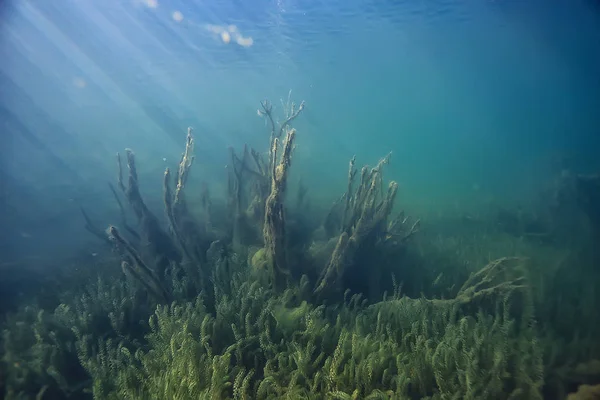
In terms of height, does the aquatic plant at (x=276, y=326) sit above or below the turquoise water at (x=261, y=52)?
below

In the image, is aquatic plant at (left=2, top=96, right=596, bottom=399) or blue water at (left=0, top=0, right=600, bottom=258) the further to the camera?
blue water at (left=0, top=0, right=600, bottom=258)

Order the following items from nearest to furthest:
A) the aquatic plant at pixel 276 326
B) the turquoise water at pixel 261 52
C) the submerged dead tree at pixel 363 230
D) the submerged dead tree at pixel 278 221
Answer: the aquatic plant at pixel 276 326, the submerged dead tree at pixel 278 221, the submerged dead tree at pixel 363 230, the turquoise water at pixel 261 52

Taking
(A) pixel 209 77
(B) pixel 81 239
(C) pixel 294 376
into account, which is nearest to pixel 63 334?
(C) pixel 294 376

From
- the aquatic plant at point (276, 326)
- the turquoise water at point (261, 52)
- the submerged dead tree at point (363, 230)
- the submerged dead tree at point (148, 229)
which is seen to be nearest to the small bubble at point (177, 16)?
the turquoise water at point (261, 52)

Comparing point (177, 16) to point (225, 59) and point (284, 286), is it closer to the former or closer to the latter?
point (225, 59)

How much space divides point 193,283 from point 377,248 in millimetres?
3154

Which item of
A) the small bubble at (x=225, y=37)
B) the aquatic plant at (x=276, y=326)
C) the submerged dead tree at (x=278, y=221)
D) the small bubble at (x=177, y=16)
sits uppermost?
the small bubble at (x=225, y=37)

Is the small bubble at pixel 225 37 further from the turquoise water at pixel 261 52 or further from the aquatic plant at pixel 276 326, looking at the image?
the aquatic plant at pixel 276 326

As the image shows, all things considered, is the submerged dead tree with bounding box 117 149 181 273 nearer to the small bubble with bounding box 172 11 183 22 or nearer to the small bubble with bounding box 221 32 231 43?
the small bubble with bounding box 172 11 183 22

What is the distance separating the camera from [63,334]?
4.77m

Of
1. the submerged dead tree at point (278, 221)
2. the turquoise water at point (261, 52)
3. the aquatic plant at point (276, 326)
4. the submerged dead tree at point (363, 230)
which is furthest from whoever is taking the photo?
the turquoise water at point (261, 52)

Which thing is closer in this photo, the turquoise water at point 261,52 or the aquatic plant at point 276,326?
the aquatic plant at point 276,326

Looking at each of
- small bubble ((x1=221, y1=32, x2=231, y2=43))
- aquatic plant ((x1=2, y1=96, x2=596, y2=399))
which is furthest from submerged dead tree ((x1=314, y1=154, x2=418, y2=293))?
small bubble ((x1=221, y1=32, x2=231, y2=43))

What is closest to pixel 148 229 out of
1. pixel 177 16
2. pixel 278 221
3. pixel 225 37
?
pixel 278 221
